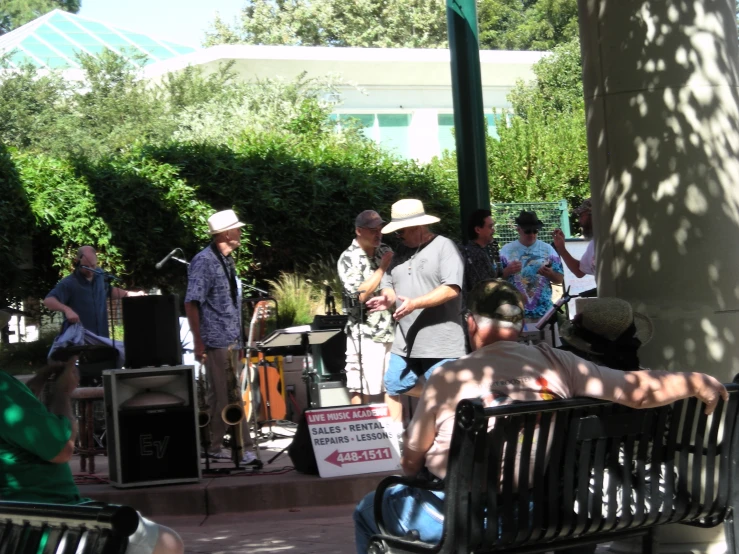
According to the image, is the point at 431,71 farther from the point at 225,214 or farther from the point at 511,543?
the point at 511,543

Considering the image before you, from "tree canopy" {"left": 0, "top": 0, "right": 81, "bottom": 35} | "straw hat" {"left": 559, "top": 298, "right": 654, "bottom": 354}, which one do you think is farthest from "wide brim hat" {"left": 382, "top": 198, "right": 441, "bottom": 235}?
"tree canopy" {"left": 0, "top": 0, "right": 81, "bottom": 35}

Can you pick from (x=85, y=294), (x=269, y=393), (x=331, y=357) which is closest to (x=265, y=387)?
(x=269, y=393)

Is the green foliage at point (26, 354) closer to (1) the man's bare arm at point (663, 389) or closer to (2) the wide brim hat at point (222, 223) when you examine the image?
(2) the wide brim hat at point (222, 223)

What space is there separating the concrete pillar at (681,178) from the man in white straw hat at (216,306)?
12.1 feet

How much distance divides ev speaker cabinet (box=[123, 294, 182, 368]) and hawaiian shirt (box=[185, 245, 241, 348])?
35cm

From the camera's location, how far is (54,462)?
388 centimetres

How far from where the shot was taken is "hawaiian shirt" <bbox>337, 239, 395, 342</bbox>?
8.44m

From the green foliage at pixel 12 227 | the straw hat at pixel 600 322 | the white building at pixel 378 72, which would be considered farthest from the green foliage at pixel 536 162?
the straw hat at pixel 600 322

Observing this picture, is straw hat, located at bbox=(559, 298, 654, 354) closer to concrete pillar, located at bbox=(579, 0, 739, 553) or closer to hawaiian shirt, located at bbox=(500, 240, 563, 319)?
concrete pillar, located at bbox=(579, 0, 739, 553)

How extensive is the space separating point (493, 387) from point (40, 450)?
164 cm

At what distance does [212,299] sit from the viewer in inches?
319

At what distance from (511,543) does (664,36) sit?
2526mm

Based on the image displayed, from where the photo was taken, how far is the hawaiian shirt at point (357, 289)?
8.44 meters

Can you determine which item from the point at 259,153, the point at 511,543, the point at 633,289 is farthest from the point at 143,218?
the point at 511,543
